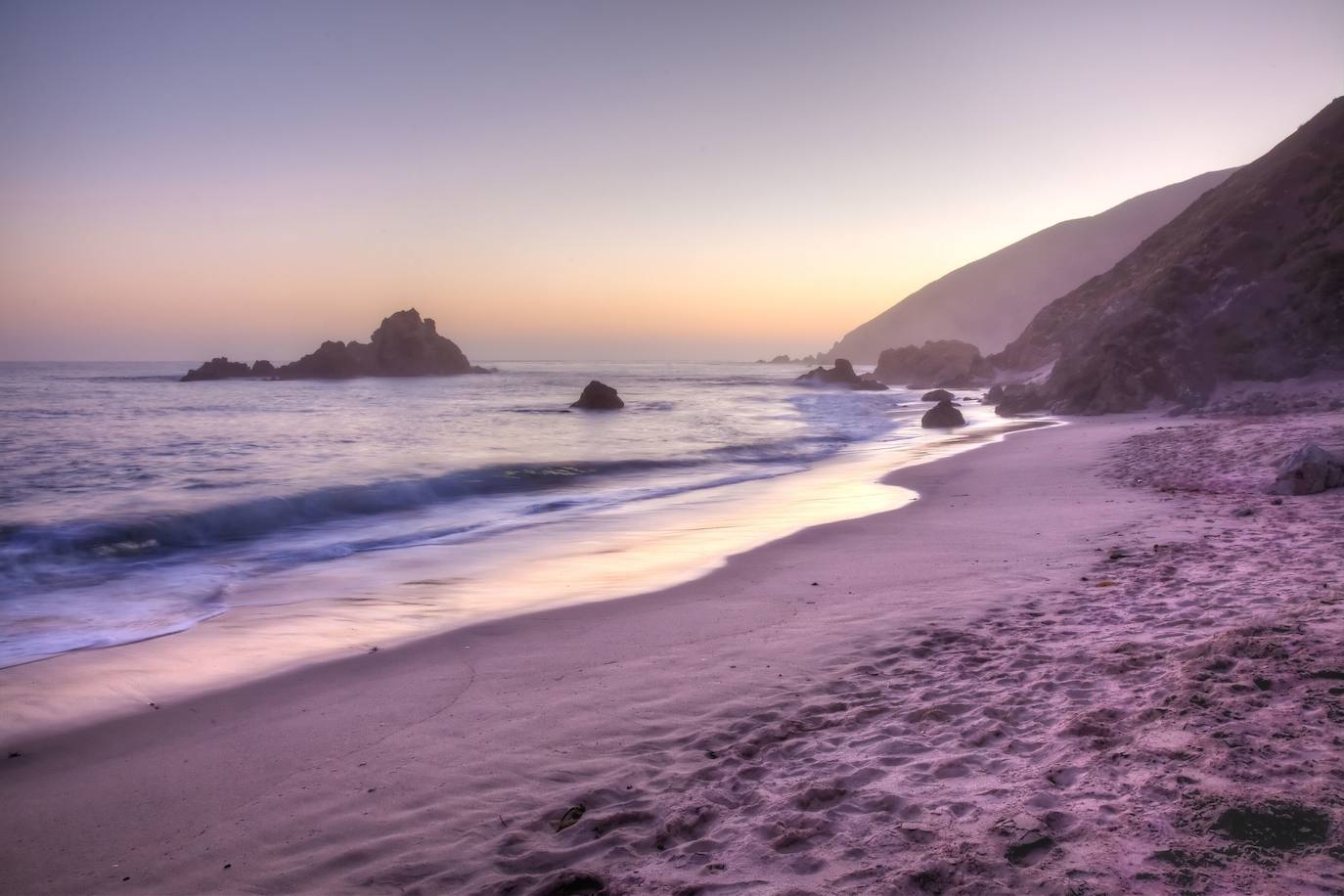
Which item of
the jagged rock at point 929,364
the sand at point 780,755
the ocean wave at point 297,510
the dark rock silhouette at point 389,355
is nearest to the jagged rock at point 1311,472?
the sand at point 780,755

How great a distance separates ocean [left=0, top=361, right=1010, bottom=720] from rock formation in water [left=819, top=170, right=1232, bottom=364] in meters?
130

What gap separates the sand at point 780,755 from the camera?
2240 millimetres

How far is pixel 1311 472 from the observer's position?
7.19 metres

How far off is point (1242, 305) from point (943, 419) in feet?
29.8

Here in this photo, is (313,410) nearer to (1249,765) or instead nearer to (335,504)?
(335,504)

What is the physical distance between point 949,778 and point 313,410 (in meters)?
37.8

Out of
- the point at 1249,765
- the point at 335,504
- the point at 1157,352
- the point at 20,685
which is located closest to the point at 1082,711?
the point at 1249,765

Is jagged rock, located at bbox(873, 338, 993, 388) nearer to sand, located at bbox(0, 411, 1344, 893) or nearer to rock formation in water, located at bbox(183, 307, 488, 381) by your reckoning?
rock formation in water, located at bbox(183, 307, 488, 381)

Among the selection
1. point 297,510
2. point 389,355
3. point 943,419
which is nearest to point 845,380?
point 943,419

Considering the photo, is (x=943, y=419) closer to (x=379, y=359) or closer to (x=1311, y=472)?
(x=1311, y=472)

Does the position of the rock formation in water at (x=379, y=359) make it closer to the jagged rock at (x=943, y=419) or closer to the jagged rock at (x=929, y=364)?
the jagged rock at (x=929, y=364)

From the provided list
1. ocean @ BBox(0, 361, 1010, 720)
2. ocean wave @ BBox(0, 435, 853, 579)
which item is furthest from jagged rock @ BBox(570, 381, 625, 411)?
ocean wave @ BBox(0, 435, 853, 579)

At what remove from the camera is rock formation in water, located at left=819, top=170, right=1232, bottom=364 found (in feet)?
447

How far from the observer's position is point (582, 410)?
36281 mm
